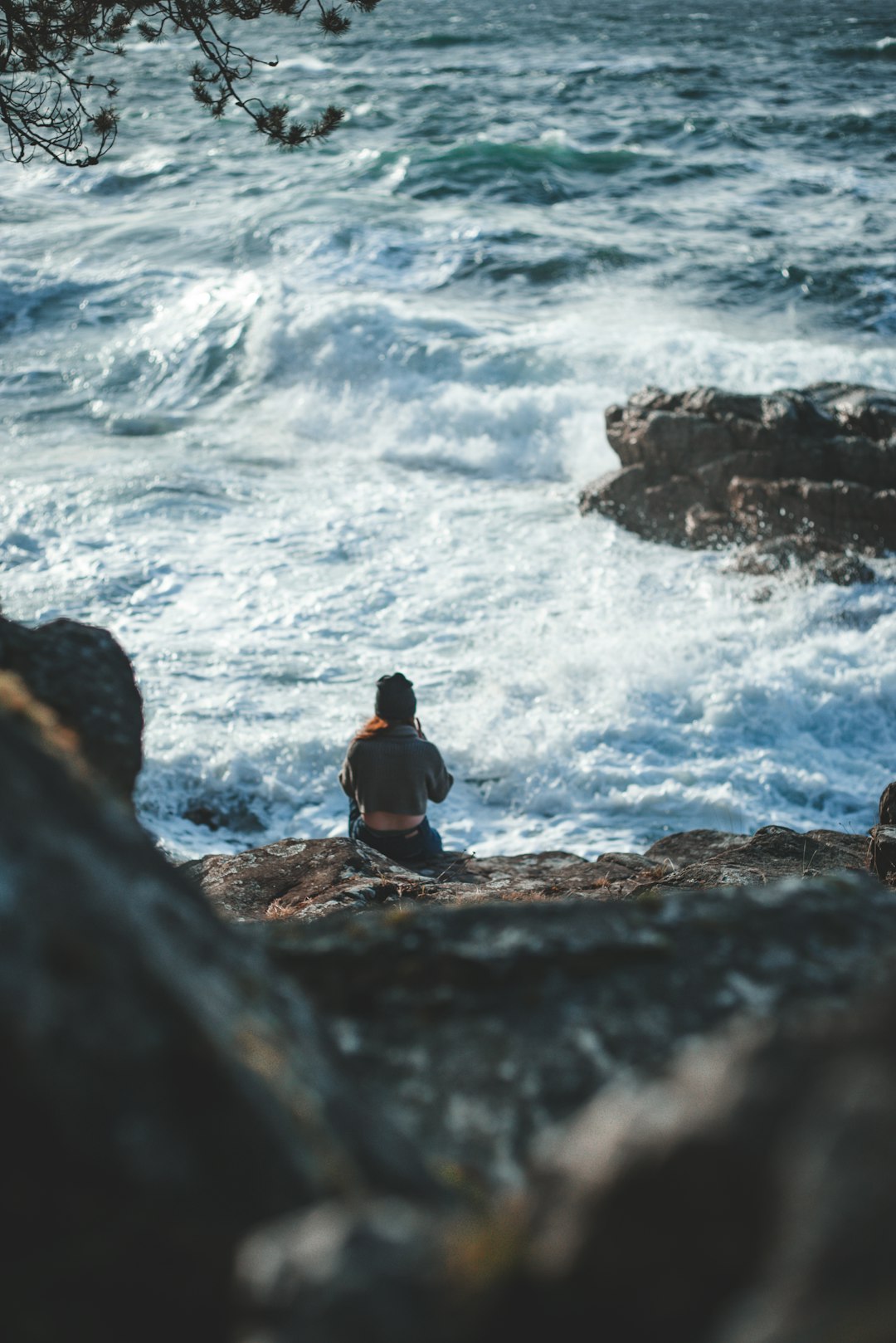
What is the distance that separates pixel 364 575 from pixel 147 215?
55.7 ft

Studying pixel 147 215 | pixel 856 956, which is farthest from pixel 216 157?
pixel 856 956

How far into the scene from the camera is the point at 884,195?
882 inches

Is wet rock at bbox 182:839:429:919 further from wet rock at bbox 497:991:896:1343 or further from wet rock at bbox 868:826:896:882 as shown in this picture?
wet rock at bbox 497:991:896:1343

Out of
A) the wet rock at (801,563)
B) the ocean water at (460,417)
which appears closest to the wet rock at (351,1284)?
the ocean water at (460,417)

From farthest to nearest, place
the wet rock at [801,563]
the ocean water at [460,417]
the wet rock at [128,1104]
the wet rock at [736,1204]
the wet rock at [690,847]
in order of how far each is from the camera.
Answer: the wet rock at [801,563] < the ocean water at [460,417] < the wet rock at [690,847] < the wet rock at [128,1104] < the wet rock at [736,1204]

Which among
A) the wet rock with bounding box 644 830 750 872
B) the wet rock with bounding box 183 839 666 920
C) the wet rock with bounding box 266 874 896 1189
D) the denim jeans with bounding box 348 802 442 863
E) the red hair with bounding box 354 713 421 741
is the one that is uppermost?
the wet rock with bounding box 266 874 896 1189

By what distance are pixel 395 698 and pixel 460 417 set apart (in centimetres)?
986

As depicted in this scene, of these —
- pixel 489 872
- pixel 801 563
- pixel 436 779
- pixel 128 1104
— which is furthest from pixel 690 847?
pixel 128 1104

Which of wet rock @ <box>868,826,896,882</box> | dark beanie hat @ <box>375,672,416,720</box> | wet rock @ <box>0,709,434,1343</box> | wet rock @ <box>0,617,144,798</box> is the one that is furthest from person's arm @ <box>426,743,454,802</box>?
wet rock @ <box>0,709,434,1343</box>

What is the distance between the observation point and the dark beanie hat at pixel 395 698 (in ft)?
20.6

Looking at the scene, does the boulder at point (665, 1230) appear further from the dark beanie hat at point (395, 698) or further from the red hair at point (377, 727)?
the red hair at point (377, 727)

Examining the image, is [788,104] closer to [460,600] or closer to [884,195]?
[884,195]

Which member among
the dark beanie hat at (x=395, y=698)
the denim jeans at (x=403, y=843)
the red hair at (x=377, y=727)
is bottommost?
the denim jeans at (x=403, y=843)

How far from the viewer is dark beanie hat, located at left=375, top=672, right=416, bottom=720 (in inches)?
248
